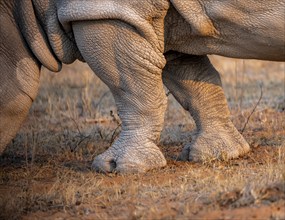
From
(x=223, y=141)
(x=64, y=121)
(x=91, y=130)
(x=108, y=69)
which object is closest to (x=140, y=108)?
(x=108, y=69)

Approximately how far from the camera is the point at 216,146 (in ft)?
23.6

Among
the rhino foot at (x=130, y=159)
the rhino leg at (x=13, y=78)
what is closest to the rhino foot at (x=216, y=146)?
the rhino foot at (x=130, y=159)

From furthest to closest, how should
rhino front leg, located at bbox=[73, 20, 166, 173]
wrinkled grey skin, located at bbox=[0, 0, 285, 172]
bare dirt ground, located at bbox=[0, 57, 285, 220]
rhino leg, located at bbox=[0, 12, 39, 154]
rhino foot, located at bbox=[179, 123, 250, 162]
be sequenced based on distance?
rhino foot, located at bbox=[179, 123, 250, 162]
rhino leg, located at bbox=[0, 12, 39, 154]
rhino front leg, located at bbox=[73, 20, 166, 173]
wrinkled grey skin, located at bbox=[0, 0, 285, 172]
bare dirt ground, located at bbox=[0, 57, 285, 220]

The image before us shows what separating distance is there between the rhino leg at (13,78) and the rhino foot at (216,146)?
53.5 inches

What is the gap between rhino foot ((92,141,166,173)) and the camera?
6.80 meters

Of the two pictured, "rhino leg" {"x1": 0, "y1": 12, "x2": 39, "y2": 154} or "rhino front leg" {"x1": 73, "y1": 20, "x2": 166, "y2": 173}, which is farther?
"rhino leg" {"x1": 0, "y1": 12, "x2": 39, "y2": 154}

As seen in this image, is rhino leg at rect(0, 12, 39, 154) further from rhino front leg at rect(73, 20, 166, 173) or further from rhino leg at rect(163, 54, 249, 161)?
rhino leg at rect(163, 54, 249, 161)

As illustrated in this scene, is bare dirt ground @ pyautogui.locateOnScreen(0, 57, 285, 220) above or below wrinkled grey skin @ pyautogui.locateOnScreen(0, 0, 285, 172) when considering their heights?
below

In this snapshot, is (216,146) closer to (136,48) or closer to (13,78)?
(136,48)

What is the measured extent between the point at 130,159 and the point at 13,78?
1.07 m

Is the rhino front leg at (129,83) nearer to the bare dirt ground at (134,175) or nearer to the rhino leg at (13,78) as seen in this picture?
the bare dirt ground at (134,175)

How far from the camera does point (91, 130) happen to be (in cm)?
880

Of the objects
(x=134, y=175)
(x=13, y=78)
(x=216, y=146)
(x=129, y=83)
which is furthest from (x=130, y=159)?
(x=13, y=78)

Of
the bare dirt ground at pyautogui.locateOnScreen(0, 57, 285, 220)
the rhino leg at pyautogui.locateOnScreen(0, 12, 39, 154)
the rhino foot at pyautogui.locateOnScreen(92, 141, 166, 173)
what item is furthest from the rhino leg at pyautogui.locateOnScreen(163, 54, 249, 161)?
the rhino leg at pyautogui.locateOnScreen(0, 12, 39, 154)
